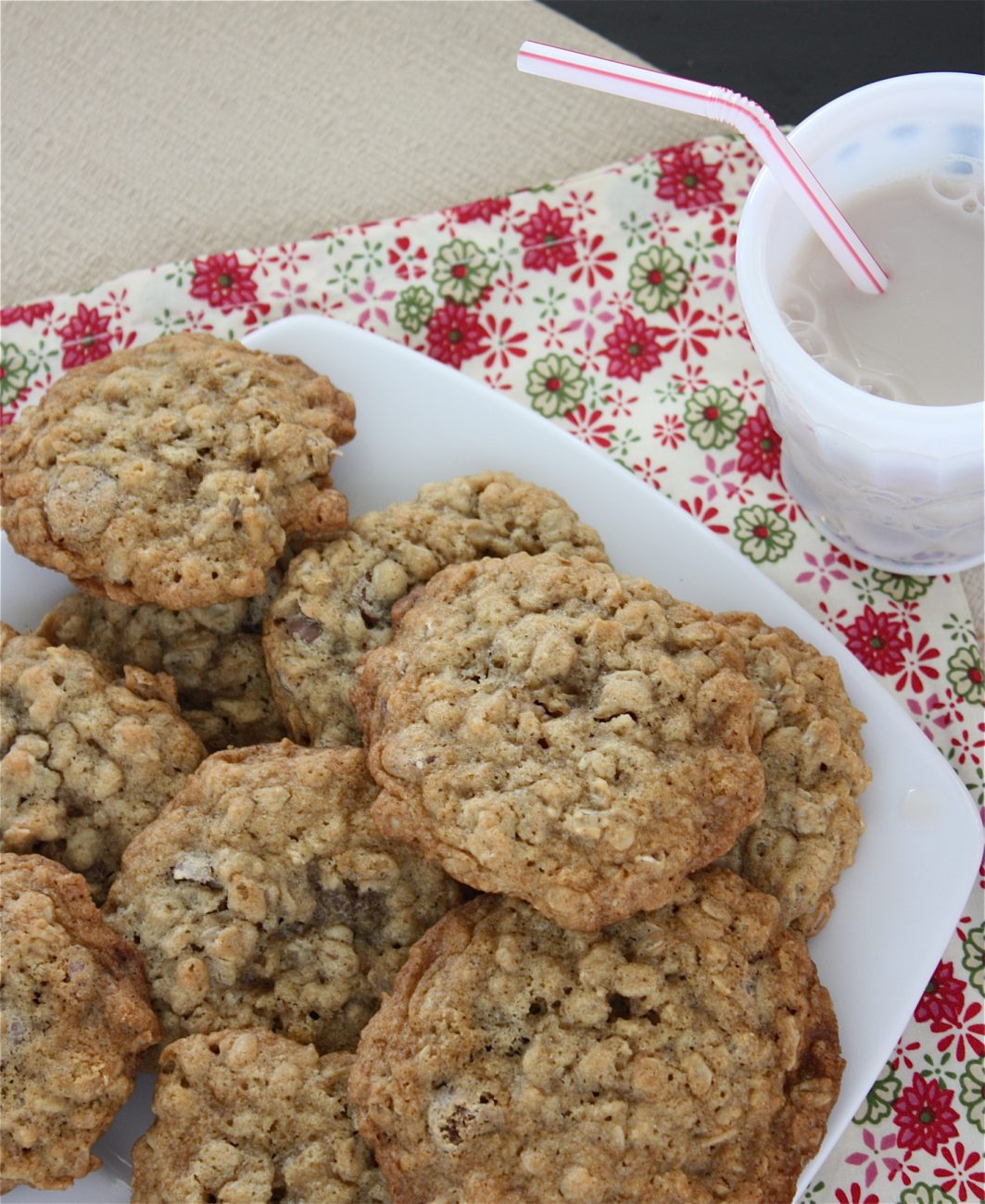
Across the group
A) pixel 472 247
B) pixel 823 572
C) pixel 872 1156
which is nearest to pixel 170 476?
pixel 472 247

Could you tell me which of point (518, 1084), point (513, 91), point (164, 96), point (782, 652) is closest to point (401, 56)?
point (513, 91)

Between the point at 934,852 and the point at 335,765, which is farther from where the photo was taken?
the point at 934,852

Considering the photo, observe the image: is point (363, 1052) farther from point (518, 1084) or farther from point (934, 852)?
point (934, 852)

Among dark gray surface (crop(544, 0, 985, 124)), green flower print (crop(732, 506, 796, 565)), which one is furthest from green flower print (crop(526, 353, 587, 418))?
dark gray surface (crop(544, 0, 985, 124))

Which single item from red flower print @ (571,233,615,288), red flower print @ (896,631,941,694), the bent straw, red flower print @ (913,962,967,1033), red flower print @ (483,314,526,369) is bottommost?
red flower print @ (913,962,967,1033)

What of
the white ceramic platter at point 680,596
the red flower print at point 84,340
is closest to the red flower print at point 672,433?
the white ceramic platter at point 680,596

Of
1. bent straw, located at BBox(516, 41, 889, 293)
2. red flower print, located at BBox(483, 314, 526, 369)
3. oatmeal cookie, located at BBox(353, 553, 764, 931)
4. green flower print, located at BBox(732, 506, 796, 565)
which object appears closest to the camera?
oatmeal cookie, located at BBox(353, 553, 764, 931)

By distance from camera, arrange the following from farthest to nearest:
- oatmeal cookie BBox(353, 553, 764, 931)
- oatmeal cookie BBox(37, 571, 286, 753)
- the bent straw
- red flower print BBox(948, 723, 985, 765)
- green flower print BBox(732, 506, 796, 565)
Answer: green flower print BBox(732, 506, 796, 565)
red flower print BBox(948, 723, 985, 765)
oatmeal cookie BBox(37, 571, 286, 753)
the bent straw
oatmeal cookie BBox(353, 553, 764, 931)

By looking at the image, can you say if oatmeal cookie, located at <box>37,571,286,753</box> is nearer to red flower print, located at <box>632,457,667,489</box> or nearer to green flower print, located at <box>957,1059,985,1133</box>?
red flower print, located at <box>632,457,667,489</box>
